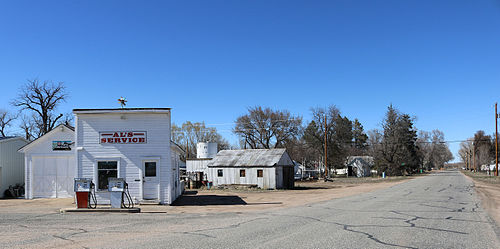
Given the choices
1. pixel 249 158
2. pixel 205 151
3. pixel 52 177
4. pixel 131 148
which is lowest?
pixel 52 177

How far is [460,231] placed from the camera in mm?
10258

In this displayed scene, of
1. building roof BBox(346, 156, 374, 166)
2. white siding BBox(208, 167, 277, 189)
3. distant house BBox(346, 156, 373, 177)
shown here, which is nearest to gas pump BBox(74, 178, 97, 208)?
white siding BBox(208, 167, 277, 189)

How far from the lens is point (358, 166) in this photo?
77.5m

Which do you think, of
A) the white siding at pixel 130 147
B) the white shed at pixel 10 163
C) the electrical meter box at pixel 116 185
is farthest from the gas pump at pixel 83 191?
the white shed at pixel 10 163

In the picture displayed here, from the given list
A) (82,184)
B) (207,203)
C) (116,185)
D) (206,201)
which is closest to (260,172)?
(206,201)

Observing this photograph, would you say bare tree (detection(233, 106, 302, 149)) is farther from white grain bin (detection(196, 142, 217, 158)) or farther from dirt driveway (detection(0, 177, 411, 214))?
dirt driveway (detection(0, 177, 411, 214))

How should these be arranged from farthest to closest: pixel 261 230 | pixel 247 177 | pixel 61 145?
1. pixel 247 177
2. pixel 61 145
3. pixel 261 230

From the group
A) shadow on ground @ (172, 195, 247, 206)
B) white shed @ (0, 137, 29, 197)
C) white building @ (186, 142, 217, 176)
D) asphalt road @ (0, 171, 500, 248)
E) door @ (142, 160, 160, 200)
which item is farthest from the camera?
white building @ (186, 142, 217, 176)

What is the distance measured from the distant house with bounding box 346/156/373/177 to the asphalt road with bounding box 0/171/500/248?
63.9 metres

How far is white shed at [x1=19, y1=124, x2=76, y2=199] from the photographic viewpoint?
943 inches

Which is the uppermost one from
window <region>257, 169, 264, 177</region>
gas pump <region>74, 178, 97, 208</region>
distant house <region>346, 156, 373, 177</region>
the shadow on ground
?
gas pump <region>74, 178, 97, 208</region>

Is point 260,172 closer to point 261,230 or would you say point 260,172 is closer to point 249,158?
point 249,158

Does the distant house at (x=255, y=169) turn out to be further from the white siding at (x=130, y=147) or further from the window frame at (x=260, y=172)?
the white siding at (x=130, y=147)

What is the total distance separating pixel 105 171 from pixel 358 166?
6560 centimetres
